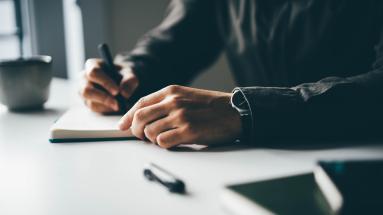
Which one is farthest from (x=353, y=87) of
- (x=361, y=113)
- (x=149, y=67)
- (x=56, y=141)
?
(x=149, y=67)

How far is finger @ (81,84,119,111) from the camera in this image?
2.99 feet

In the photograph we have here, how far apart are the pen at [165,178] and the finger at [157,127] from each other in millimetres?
132

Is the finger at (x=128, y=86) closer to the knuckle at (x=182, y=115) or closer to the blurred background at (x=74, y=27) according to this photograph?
the knuckle at (x=182, y=115)

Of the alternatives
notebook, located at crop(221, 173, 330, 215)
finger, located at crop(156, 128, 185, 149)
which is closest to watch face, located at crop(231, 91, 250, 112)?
finger, located at crop(156, 128, 185, 149)

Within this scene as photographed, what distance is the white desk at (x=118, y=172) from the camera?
50 centimetres

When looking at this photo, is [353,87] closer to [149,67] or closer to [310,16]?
[310,16]

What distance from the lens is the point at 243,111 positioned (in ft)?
2.37

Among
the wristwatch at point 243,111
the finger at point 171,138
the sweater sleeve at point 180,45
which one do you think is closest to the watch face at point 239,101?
the wristwatch at point 243,111

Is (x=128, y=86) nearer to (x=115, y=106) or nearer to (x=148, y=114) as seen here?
(x=115, y=106)

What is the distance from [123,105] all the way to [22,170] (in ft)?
1.13

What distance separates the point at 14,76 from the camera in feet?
3.22

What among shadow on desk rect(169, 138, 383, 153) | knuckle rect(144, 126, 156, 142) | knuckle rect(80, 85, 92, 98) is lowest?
shadow on desk rect(169, 138, 383, 153)

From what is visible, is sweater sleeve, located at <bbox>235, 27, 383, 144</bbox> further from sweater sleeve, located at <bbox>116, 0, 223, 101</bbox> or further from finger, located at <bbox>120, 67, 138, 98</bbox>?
sweater sleeve, located at <bbox>116, 0, 223, 101</bbox>

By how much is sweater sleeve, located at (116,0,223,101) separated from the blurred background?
358 mm
